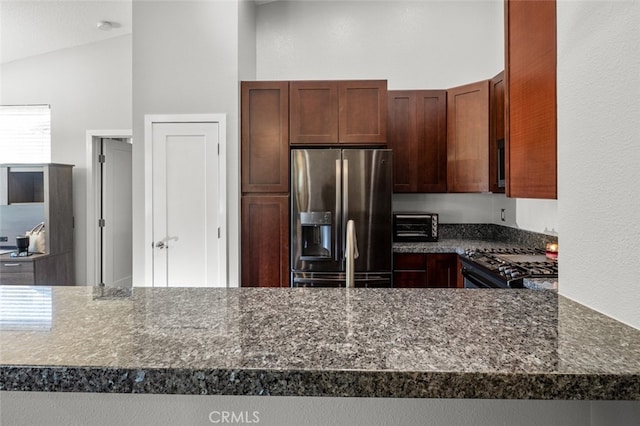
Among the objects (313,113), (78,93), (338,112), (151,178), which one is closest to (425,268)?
(338,112)

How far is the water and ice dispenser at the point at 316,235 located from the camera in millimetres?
3316

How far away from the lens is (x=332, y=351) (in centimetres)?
65

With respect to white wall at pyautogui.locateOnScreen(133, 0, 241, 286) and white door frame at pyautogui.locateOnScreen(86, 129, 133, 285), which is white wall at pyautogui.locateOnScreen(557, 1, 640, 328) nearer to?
white wall at pyautogui.locateOnScreen(133, 0, 241, 286)

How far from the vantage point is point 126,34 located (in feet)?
15.6

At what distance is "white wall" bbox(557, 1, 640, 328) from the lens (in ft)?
2.40

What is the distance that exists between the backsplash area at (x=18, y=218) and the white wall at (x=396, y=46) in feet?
10.4

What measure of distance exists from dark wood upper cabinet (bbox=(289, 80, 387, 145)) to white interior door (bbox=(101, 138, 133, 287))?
2.92 m

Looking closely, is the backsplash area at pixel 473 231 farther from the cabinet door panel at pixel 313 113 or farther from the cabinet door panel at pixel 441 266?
the cabinet door panel at pixel 313 113

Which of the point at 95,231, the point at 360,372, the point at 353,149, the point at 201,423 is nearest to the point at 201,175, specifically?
the point at 353,149

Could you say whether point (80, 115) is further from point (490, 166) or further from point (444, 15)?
point (490, 166)

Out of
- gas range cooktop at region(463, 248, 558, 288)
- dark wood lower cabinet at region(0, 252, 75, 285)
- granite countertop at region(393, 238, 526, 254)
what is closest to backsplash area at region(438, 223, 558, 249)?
granite countertop at region(393, 238, 526, 254)

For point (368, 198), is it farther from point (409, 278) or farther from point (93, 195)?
point (93, 195)

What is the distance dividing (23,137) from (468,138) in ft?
17.0

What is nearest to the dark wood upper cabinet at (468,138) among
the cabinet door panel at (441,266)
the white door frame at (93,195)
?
the cabinet door panel at (441,266)
